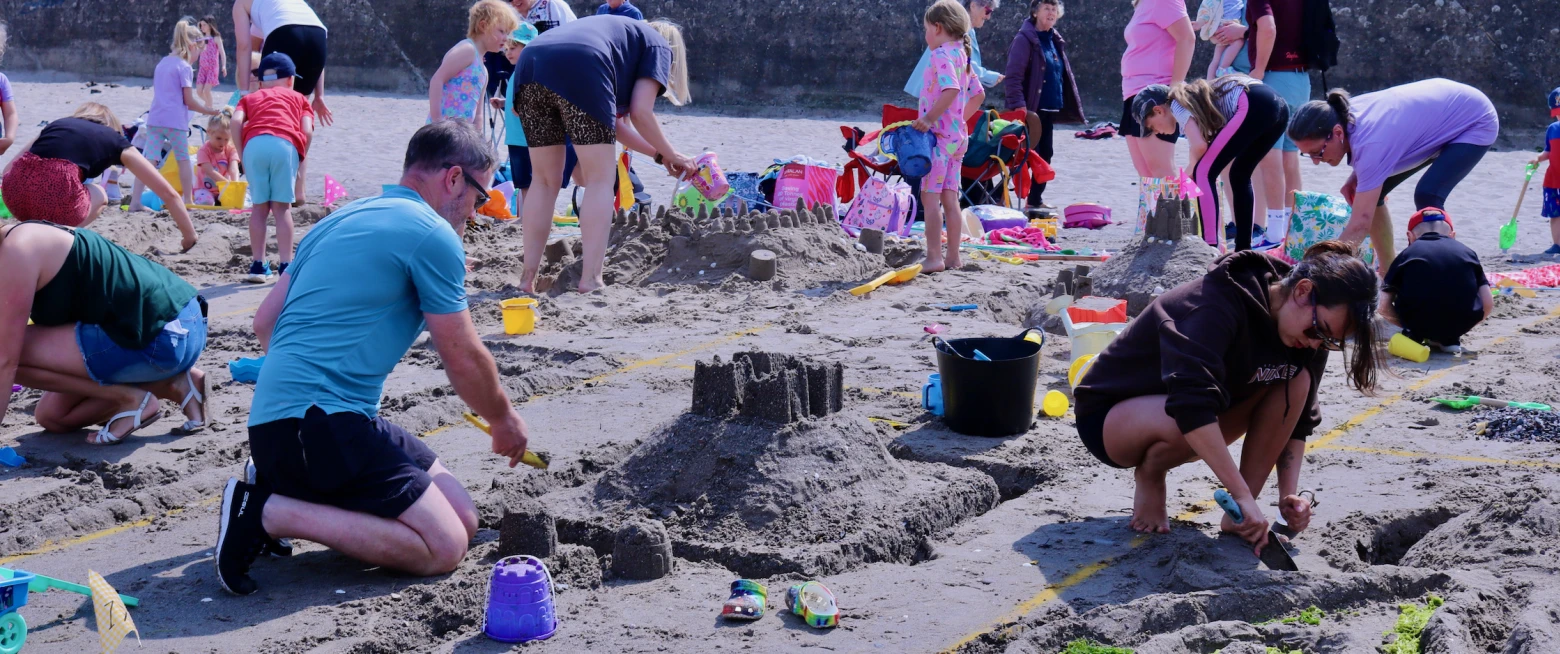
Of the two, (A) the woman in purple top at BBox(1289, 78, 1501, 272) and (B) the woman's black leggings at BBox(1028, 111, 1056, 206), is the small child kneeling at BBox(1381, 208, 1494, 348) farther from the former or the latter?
(B) the woman's black leggings at BBox(1028, 111, 1056, 206)

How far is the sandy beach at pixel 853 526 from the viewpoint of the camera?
314 cm

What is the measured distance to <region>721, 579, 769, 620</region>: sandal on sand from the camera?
318cm

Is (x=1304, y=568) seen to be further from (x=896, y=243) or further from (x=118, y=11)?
(x=118, y=11)

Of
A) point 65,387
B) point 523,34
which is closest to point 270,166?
point 523,34

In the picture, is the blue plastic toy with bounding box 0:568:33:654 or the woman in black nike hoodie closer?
the blue plastic toy with bounding box 0:568:33:654

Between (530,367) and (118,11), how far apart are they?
63.9 ft

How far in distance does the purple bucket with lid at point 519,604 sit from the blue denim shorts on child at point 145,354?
225 centimetres

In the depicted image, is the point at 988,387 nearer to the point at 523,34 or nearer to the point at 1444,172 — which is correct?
the point at 1444,172

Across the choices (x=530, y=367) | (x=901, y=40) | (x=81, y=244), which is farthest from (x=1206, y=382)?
(x=901, y=40)

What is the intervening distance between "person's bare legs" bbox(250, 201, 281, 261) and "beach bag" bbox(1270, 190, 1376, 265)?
5.71m

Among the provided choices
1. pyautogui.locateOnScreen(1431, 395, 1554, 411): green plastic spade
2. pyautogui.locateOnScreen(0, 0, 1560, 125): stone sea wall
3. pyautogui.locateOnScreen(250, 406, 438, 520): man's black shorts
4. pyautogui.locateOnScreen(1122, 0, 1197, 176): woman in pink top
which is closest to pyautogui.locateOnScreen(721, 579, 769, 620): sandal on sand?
Result: pyautogui.locateOnScreen(250, 406, 438, 520): man's black shorts

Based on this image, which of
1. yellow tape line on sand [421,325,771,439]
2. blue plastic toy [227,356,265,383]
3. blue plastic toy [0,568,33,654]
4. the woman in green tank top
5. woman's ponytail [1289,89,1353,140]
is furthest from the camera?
woman's ponytail [1289,89,1353,140]

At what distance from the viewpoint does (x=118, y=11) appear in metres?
21.7

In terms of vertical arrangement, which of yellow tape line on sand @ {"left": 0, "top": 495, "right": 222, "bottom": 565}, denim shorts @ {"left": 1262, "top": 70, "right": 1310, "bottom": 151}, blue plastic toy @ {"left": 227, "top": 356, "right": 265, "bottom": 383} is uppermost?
denim shorts @ {"left": 1262, "top": 70, "right": 1310, "bottom": 151}
